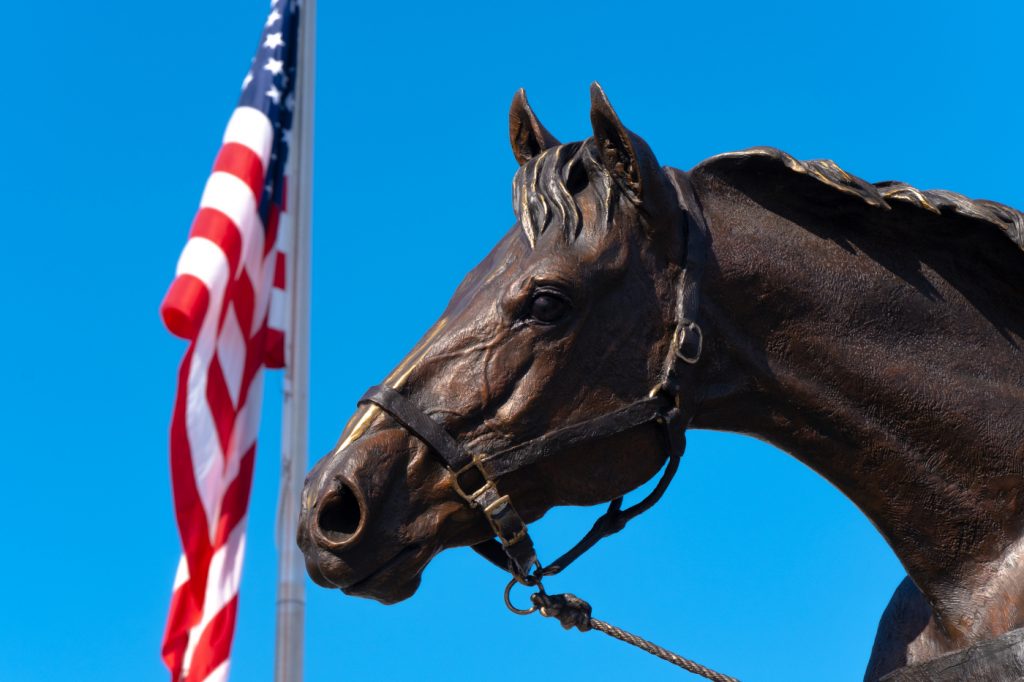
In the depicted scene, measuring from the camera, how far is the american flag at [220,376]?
31.2 ft

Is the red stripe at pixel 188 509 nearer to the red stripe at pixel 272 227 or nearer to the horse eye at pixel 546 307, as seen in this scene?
the red stripe at pixel 272 227

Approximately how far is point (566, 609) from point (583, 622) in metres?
0.07

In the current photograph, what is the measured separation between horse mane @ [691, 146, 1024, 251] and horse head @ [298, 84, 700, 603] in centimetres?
29

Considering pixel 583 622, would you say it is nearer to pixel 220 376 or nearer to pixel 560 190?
pixel 560 190

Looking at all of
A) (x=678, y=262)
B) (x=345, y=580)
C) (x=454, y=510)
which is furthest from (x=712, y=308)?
(x=345, y=580)

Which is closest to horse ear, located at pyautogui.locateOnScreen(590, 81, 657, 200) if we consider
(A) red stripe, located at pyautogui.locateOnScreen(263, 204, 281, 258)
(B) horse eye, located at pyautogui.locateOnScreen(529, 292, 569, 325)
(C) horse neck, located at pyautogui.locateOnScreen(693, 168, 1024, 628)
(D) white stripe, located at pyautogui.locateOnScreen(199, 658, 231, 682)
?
(C) horse neck, located at pyautogui.locateOnScreen(693, 168, 1024, 628)

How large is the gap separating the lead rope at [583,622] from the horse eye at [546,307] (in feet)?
2.69

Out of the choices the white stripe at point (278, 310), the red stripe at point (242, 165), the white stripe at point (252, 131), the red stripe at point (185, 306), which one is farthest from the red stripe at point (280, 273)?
the red stripe at point (185, 306)

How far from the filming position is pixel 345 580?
3.51 m

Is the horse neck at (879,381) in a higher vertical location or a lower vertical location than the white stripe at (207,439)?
lower

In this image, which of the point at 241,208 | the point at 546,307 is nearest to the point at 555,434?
the point at 546,307

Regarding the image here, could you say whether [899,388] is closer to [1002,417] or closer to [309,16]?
[1002,417]

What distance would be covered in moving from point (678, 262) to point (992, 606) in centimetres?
135

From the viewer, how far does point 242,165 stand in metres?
10.8
